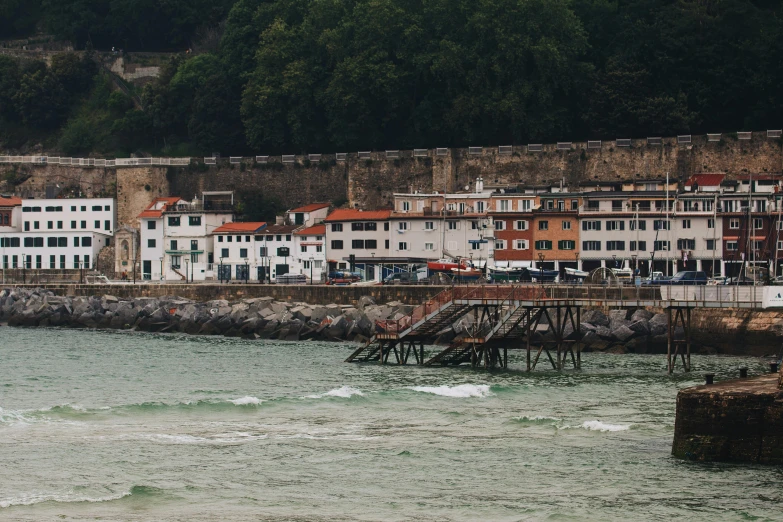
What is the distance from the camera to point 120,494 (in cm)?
2789

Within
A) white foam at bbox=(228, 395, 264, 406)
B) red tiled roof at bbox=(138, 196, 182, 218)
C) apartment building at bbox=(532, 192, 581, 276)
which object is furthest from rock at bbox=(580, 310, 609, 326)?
red tiled roof at bbox=(138, 196, 182, 218)

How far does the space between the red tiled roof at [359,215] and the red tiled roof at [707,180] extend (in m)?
16.9

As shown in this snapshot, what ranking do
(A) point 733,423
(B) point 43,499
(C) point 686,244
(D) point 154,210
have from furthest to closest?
(D) point 154,210, (C) point 686,244, (A) point 733,423, (B) point 43,499

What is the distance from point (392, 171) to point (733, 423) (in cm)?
6163

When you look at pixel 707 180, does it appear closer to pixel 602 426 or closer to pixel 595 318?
pixel 595 318

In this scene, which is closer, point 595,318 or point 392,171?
point 595,318

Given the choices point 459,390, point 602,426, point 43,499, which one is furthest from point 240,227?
point 43,499

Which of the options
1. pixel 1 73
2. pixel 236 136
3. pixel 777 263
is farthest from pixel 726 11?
pixel 1 73

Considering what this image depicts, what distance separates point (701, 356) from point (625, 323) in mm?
4087

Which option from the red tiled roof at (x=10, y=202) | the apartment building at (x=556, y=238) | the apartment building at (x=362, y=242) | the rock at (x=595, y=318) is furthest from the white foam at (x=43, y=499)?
the red tiled roof at (x=10, y=202)

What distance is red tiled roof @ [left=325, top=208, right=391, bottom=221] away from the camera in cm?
8044

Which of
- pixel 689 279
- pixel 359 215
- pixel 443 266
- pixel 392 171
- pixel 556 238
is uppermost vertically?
pixel 392 171

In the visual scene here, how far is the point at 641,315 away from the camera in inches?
2260

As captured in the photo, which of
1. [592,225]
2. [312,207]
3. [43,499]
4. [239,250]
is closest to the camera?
[43,499]
